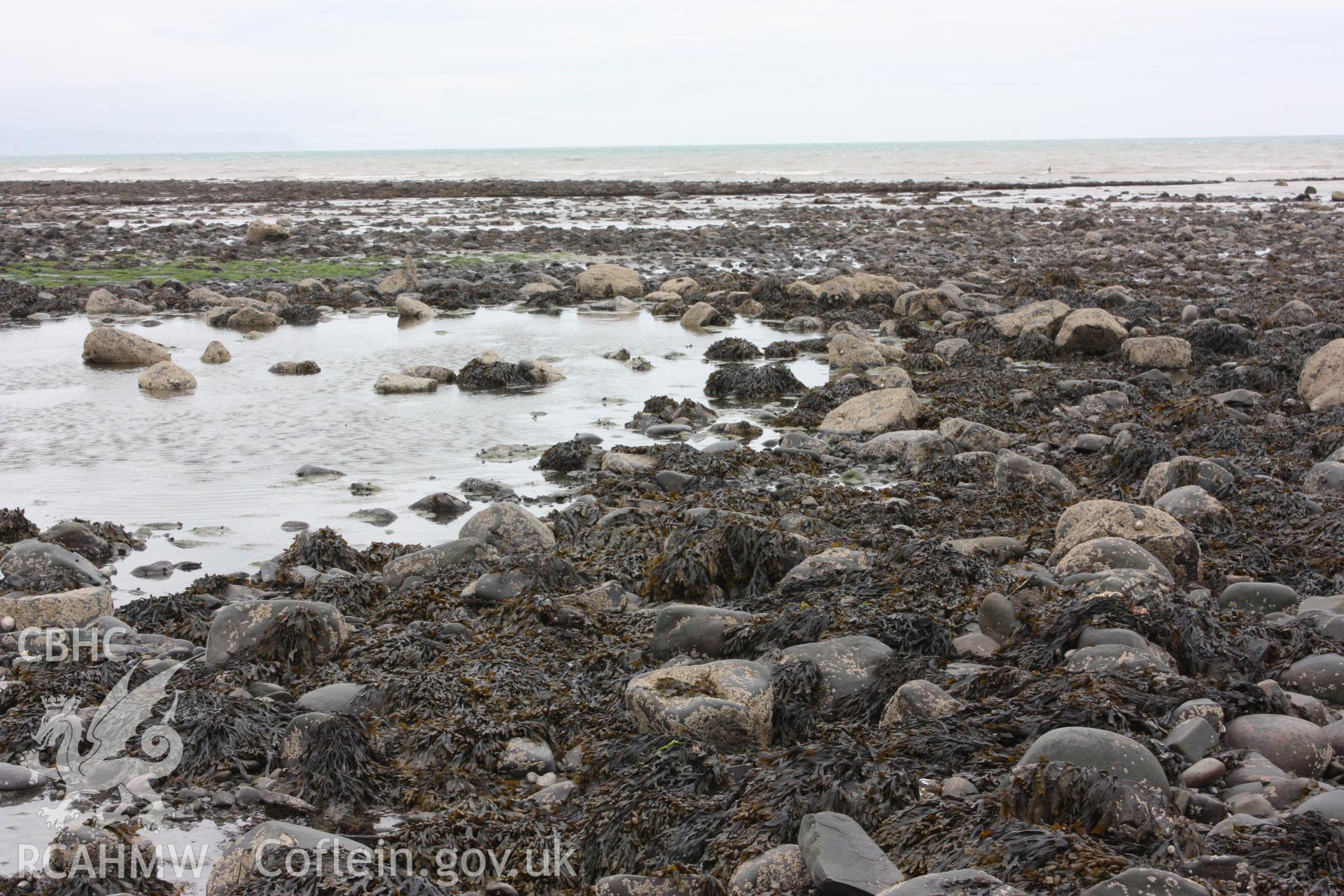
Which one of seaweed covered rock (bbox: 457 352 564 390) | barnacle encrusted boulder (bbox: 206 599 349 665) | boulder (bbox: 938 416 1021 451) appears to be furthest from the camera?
seaweed covered rock (bbox: 457 352 564 390)

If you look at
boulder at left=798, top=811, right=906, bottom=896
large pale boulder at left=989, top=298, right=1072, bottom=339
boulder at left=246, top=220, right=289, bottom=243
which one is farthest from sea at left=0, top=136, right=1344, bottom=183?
boulder at left=798, top=811, right=906, bottom=896

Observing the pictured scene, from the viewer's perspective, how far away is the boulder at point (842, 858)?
2.69m

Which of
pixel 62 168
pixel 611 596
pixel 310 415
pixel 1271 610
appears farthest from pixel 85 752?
pixel 62 168

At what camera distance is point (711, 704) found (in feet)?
12.2

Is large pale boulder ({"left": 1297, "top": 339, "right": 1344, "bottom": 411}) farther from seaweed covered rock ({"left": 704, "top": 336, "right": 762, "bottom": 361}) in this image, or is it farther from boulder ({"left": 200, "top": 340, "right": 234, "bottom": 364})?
boulder ({"left": 200, "top": 340, "right": 234, "bottom": 364})

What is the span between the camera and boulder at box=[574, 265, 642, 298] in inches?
655

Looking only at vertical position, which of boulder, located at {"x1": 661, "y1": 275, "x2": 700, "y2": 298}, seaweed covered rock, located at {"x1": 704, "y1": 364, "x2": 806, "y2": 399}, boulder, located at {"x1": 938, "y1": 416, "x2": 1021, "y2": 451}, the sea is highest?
the sea

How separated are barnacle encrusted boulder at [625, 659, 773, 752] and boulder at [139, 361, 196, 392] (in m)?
7.88

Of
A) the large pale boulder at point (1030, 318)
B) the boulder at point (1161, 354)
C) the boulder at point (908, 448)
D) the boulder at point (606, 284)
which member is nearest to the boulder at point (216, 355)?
the boulder at point (606, 284)

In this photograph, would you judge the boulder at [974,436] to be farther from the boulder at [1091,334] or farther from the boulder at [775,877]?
the boulder at [775,877]

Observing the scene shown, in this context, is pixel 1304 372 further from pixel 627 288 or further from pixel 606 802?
pixel 627 288

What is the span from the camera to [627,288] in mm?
16766

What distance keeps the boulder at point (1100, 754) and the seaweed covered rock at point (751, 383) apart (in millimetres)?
6912

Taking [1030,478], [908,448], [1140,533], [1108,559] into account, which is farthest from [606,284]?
[1108,559]
